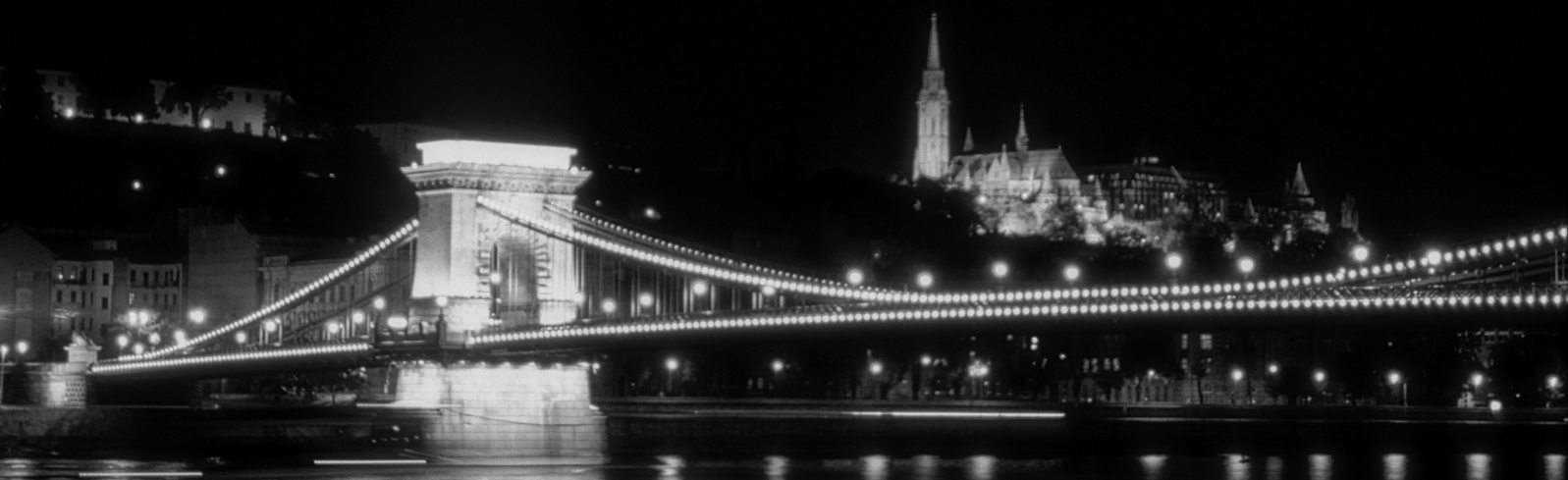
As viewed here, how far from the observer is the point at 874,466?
164 feet

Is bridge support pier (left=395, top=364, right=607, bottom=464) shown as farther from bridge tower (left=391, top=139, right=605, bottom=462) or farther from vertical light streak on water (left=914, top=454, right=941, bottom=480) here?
vertical light streak on water (left=914, top=454, right=941, bottom=480)

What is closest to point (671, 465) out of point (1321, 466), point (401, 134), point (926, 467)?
point (926, 467)

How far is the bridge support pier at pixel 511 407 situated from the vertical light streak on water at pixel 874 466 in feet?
14.9

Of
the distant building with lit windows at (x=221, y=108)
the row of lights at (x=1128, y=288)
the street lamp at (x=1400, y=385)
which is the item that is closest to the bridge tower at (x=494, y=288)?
the row of lights at (x=1128, y=288)

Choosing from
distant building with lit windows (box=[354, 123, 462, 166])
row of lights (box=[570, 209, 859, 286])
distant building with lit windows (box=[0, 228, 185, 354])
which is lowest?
row of lights (box=[570, 209, 859, 286])

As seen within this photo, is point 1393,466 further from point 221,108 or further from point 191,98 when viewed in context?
point 221,108

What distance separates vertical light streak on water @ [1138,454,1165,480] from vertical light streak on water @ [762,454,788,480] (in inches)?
236

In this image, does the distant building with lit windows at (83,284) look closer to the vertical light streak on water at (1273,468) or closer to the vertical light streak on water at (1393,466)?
the vertical light streak on water at (1393,466)

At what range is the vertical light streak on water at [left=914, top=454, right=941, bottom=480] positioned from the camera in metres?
46.8

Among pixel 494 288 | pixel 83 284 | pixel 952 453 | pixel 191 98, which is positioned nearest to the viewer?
pixel 494 288

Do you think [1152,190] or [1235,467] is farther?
[1152,190]

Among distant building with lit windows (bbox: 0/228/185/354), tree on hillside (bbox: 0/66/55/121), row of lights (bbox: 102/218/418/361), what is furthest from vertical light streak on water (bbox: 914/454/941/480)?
tree on hillside (bbox: 0/66/55/121)

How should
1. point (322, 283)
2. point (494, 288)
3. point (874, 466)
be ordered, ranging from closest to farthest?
point (494, 288) → point (874, 466) → point (322, 283)

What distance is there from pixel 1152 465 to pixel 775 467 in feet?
23.4
